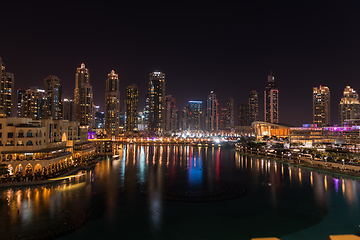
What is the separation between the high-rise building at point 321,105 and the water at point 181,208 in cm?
14299

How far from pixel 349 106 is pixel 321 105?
31.0 m

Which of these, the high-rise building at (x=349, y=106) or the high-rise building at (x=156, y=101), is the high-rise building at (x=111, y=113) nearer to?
the high-rise building at (x=156, y=101)

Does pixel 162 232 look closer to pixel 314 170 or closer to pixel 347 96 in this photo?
pixel 314 170

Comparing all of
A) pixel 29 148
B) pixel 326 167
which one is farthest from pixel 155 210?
pixel 326 167

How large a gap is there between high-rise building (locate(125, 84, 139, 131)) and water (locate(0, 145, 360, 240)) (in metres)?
158

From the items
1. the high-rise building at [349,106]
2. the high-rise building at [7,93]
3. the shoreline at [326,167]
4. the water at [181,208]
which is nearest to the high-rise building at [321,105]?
the high-rise building at [349,106]

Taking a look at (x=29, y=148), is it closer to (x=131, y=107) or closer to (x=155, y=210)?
(x=155, y=210)

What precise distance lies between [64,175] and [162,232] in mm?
22886

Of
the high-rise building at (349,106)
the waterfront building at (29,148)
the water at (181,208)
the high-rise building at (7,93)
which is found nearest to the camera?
the water at (181,208)

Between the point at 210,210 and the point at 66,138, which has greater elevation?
the point at 66,138

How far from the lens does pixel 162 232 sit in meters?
17.5

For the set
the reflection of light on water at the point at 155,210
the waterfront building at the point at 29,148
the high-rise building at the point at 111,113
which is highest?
the high-rise building at the point at 111,113

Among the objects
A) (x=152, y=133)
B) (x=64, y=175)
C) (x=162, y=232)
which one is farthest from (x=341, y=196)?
(x=152, y=133)

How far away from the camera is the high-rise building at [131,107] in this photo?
190250 millimetres
